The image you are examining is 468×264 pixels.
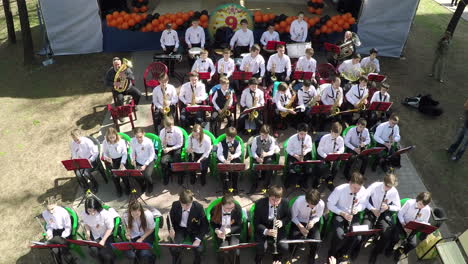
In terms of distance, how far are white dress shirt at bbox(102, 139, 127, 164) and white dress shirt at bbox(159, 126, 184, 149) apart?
0.82 metres

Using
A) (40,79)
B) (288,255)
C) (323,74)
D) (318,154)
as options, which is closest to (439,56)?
(323,74)

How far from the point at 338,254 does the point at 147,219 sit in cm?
347

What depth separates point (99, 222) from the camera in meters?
5.93

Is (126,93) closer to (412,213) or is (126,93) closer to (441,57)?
(412,213)

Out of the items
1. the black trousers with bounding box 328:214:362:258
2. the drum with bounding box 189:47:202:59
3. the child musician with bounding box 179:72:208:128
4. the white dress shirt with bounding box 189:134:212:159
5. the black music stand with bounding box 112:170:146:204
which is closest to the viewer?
the black trousers with bounding box 328:214:362:258

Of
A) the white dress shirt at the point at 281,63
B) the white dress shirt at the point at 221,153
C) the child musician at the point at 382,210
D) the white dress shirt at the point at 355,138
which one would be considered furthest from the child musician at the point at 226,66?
the child musician at the point at 382,210

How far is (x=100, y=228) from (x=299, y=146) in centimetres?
416

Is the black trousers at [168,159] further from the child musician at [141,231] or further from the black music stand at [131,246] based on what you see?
the black music stand at [131,246]

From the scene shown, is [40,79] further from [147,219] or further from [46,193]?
[147,219]

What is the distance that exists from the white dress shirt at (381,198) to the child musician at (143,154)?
4.38 m

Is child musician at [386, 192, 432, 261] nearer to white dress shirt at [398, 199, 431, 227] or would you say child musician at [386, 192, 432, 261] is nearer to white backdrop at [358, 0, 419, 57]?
white dress shirt at [398, 199, 431, 227]

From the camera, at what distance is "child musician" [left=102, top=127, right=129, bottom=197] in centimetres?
712

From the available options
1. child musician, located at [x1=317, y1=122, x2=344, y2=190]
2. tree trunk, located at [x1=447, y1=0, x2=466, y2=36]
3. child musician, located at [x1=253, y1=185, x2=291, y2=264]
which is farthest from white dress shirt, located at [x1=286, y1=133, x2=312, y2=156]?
tree trunk, located at [x1=447, y1=0, x2=466, y2=36]

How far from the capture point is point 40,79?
11.8 meters
